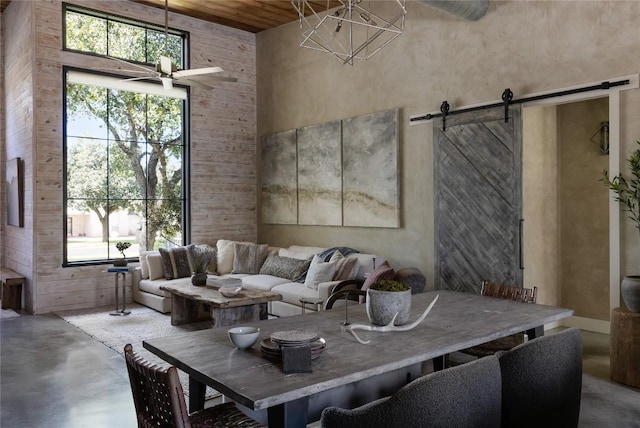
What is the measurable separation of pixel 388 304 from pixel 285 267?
4.16 meters

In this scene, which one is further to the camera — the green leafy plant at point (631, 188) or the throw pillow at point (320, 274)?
the throw pillow at point (320, 274)

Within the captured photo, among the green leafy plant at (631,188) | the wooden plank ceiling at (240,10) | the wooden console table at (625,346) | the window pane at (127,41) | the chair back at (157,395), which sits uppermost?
the wooden plank ceiling at (240,10)

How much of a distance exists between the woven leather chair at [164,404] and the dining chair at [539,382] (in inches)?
39.3

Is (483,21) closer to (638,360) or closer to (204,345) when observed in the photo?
(638,360)

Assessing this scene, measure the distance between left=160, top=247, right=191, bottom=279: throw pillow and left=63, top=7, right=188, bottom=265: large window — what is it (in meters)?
0.90

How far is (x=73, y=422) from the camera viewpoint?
3.20 m

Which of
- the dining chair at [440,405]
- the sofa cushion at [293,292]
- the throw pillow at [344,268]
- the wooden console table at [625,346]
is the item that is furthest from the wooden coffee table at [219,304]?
the dining chair at [440,405]

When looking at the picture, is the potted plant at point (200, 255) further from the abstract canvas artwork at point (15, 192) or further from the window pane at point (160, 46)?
the window pane at point (160, 46)

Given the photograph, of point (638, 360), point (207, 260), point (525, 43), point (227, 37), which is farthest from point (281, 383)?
point (227, 37)

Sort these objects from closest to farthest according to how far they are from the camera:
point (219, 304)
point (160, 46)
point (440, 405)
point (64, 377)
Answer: point (440, 405)
point (64, 377)
point (219, 304)
point (160, 46)

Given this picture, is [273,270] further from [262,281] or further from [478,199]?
[478,199]

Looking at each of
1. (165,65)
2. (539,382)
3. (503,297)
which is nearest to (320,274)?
(503,297)

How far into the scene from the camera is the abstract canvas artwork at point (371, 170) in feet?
19.8

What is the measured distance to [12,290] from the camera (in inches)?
264
